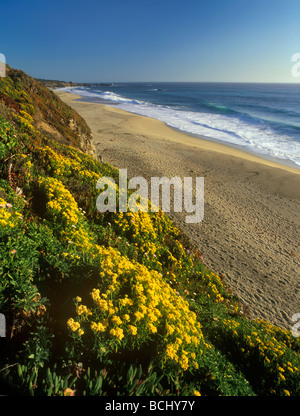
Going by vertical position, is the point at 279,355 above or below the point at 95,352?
below

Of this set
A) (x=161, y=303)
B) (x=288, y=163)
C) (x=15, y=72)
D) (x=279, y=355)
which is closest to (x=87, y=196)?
(x=161, y=303)

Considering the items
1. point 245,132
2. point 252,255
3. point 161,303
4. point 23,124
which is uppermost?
point 245,132

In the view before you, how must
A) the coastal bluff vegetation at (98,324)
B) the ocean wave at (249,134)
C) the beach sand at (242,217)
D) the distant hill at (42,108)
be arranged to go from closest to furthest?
the coastal bluff vegetation at (98,324) < the beach sand at (242,217) < the distant hill at (42,108) < the ocean wave at (249,134)

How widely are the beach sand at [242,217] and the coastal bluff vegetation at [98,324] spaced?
2.52 m

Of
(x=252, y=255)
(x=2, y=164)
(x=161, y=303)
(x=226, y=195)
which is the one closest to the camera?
(x=161, y=303)

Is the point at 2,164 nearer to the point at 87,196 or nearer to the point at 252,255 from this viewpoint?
the point at 87,196

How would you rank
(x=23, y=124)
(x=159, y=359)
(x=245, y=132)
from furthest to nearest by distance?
(x=245, y=132)
(x=23, y=124)
(x=159, y=359)

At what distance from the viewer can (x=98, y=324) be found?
2.42 metres

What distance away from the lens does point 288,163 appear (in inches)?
858

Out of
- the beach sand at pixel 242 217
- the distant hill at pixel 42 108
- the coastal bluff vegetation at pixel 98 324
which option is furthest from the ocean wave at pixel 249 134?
the coastal bluff vegetation at pixel 98 324

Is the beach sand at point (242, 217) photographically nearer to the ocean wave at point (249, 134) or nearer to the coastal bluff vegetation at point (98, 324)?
the coastal bluff vegetation at point (98, 324)

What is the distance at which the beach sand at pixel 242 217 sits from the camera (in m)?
7.79

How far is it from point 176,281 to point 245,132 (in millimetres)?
34859

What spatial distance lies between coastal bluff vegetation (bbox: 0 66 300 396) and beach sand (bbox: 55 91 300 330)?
2517 mm
